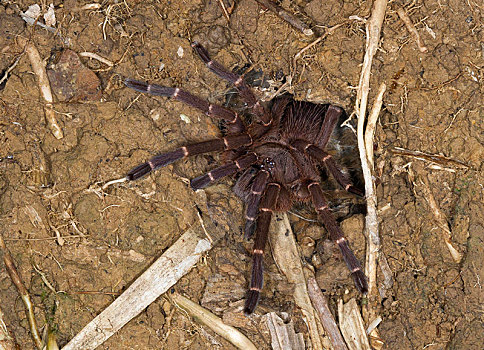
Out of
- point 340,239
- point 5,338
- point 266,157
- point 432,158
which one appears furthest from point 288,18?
point 5,338

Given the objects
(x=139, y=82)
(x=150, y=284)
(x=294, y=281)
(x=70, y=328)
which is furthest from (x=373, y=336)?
(x=139, y=82)

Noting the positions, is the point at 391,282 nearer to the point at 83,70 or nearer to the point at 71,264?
the point at 71,264

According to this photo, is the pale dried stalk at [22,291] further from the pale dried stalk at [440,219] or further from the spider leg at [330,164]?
the pale dried stalk at [440,219]

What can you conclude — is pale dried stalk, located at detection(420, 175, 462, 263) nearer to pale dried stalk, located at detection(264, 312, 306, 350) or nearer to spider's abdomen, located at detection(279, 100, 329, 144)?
spider's abdomen, located at detection(279, 100, 329, 144)

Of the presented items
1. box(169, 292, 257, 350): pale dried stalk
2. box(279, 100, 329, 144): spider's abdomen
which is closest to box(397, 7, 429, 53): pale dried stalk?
box(279, 100, 329, 144): spider's abdomen

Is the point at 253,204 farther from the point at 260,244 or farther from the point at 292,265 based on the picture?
the point at 292,265
